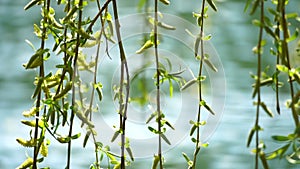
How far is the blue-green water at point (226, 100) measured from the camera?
3.74 ft

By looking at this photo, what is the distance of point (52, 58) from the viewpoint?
1.35 meters

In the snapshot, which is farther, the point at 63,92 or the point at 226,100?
the point at 226,100

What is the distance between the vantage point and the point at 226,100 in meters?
1.20

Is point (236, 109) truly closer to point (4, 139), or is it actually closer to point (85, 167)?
point (85, 167)

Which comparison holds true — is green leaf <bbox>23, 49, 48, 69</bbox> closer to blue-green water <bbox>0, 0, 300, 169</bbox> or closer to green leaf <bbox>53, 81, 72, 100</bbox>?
green leaf <bbox>53, 81, 72, 100</bbox>

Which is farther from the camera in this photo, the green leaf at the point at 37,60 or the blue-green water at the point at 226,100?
the blue-green water at the point at 226,100

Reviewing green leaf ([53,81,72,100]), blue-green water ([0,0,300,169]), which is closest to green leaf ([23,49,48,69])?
green leaf ([53,81,72,100])

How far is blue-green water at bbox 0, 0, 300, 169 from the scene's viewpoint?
3.74 ft

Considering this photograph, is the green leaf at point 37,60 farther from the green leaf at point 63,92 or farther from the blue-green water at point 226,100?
the blue-green water at point 226,100

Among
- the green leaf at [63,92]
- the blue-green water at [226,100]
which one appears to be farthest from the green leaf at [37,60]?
the blue-green water at [226,100]

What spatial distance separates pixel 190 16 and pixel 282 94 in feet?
1.10

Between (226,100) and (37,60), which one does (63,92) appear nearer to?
(37,60)

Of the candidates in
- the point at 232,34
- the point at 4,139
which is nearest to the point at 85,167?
the point at 4,139

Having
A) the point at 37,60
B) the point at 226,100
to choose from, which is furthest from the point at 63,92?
the point at 226,100
